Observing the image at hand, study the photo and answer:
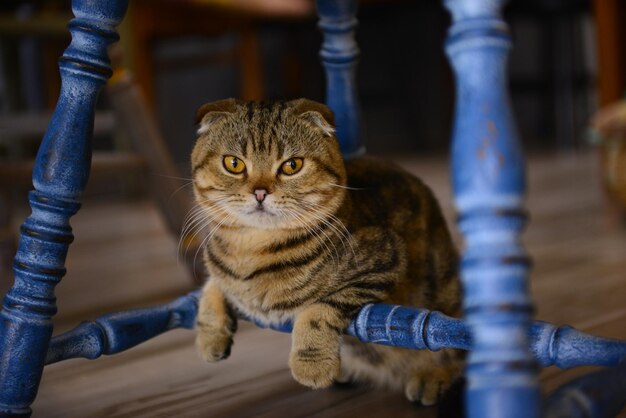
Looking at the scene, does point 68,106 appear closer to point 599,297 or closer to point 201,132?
point 201,132

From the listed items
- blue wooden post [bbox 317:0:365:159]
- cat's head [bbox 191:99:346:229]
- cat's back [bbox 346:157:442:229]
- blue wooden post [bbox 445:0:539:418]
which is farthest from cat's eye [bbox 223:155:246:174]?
blue wooden post [bbox 445:0:539:418]

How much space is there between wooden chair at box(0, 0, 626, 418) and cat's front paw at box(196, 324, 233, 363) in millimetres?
68

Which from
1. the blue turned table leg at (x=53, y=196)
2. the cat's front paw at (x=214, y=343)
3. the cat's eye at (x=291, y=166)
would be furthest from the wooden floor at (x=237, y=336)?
the cat's eye at (x=291, y=166)

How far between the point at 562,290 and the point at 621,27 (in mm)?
1491

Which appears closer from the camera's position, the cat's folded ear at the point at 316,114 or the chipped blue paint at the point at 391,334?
the chipped blue paint at the point at 391,334

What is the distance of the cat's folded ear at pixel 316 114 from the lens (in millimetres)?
939

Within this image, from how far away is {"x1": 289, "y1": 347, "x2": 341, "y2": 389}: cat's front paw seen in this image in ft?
2.82

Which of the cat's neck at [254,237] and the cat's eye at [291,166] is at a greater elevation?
the cat's eye at [291,166]

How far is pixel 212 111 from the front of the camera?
3.15 ft

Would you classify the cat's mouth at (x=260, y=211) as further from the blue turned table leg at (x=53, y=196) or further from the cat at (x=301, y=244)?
the blue turned table leg at (x=53, y=196)

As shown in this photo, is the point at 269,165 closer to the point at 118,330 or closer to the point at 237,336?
the point at 118,330

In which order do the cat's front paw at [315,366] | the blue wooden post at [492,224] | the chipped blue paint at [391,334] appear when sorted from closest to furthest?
the blue wooden post at [492,224] < the chipped blue paint at [391,334] < the cat's front paw at [315,366]

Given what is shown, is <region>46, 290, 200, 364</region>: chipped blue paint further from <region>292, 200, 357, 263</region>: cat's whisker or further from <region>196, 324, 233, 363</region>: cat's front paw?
<region>292, 200, 357, 263</region>: cat's whisker

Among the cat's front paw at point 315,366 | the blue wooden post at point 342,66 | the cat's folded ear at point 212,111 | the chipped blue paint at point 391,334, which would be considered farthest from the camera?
the blue wooden post at point 342,66
